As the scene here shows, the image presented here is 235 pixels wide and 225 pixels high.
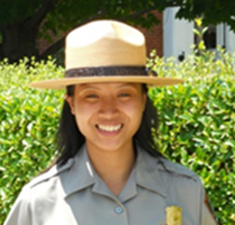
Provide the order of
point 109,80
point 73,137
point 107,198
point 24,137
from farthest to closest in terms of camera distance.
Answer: point 24,137
point 73,137
point 107,198
point 109,80

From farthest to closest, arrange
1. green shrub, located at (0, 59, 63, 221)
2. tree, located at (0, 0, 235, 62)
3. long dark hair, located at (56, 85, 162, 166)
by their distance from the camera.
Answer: tree, located at (0, 0, 235, 62), green shrub, located at (0, 59, 63, 221), long dark hair, located at (56, 85, 162, 166)

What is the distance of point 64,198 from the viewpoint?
7.13ft

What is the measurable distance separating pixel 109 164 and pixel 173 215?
29cm

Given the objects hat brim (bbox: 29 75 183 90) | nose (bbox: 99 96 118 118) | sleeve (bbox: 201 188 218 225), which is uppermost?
hat brim (bbox: 29 75 183 90)

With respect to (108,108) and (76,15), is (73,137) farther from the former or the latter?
(76,15)

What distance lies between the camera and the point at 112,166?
222 cm

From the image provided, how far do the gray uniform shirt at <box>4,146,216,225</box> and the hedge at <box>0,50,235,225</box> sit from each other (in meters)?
0.94

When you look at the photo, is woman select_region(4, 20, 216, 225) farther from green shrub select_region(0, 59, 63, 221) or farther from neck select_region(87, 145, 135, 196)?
green shrub select_region(0, 59, 63, 221)

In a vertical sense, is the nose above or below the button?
above

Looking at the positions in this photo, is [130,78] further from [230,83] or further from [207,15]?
[207,15]

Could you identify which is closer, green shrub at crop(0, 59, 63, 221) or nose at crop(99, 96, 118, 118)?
nose at crop(99, 96, 118, 118)

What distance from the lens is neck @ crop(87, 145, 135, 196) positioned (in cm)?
221

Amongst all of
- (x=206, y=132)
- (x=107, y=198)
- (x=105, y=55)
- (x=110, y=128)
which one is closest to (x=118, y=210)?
(x=107, y=198)

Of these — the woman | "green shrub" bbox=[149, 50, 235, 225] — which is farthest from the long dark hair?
"green shrub" bbox=[149, 50, 235, 225]
